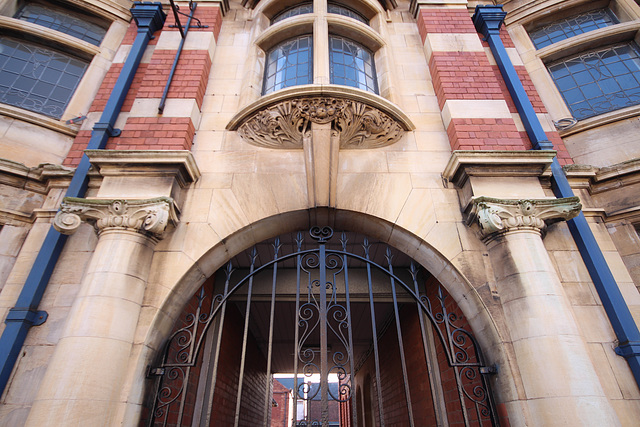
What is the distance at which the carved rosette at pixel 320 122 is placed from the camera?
4359 mm

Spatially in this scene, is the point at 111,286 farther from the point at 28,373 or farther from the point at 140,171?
the point at 140,171

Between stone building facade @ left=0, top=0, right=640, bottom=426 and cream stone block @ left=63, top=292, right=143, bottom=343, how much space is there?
2 centimetres

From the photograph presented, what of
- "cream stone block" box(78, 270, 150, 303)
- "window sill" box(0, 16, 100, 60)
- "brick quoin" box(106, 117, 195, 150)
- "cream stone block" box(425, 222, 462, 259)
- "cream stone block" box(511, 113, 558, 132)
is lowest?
"cream stone block" box(78, 270, 150, 303)

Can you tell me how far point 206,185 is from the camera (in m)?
4.10

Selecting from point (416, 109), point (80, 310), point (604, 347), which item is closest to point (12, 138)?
point (80, 310)

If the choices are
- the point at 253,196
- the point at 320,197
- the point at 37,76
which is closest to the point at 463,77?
the point at 320,197

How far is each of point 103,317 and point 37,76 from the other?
4.73 m

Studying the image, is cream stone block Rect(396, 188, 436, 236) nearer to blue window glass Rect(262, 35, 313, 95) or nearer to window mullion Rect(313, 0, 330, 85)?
window mullion Rect(313, 0, 330, 85)

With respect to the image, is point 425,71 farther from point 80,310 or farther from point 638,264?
point 80,310

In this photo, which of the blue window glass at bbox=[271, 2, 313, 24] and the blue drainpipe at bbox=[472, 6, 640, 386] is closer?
the blue drainpipe at bbox=[472, 6, 640, 386]

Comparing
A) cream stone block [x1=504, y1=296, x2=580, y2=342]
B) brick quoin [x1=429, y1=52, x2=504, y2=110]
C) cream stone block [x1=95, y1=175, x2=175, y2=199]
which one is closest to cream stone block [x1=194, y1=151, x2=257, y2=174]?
cream stone block [x1=95, y1=175, x2=175, y2=199]

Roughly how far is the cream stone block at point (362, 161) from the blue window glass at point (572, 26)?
4.50 meters

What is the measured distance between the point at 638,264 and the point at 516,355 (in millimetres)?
2167

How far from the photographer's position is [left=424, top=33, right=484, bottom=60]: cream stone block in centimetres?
521
